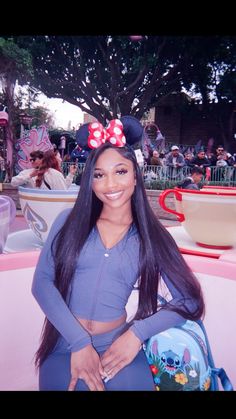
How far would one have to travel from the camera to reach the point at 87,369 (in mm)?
458

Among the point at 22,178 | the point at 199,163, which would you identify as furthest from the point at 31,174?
the point at 199,163

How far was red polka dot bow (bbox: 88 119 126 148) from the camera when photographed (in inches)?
18.9

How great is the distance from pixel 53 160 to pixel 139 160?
730 mm

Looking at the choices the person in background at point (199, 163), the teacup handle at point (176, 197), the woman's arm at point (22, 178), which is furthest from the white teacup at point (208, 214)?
the person in background at point (199, 163)

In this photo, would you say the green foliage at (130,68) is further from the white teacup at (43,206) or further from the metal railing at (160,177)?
the white teacup at (43,206)

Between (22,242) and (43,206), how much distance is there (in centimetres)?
9

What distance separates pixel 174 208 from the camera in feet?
2.11

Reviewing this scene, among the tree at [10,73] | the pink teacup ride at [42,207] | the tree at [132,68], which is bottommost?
the pink teacup ride at [42,207]

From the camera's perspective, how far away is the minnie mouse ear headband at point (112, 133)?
1.58 feet

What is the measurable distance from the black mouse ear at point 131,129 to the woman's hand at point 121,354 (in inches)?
9.8

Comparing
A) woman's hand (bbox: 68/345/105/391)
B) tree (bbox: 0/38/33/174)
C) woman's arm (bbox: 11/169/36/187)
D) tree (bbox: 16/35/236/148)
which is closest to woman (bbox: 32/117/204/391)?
woman's hand (bbox: 68/345/105/391)

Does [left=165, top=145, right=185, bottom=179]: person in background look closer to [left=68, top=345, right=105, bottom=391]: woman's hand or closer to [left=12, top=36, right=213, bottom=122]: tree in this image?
[left=68, top=345, right=105, bottom=391]: woman's hand
